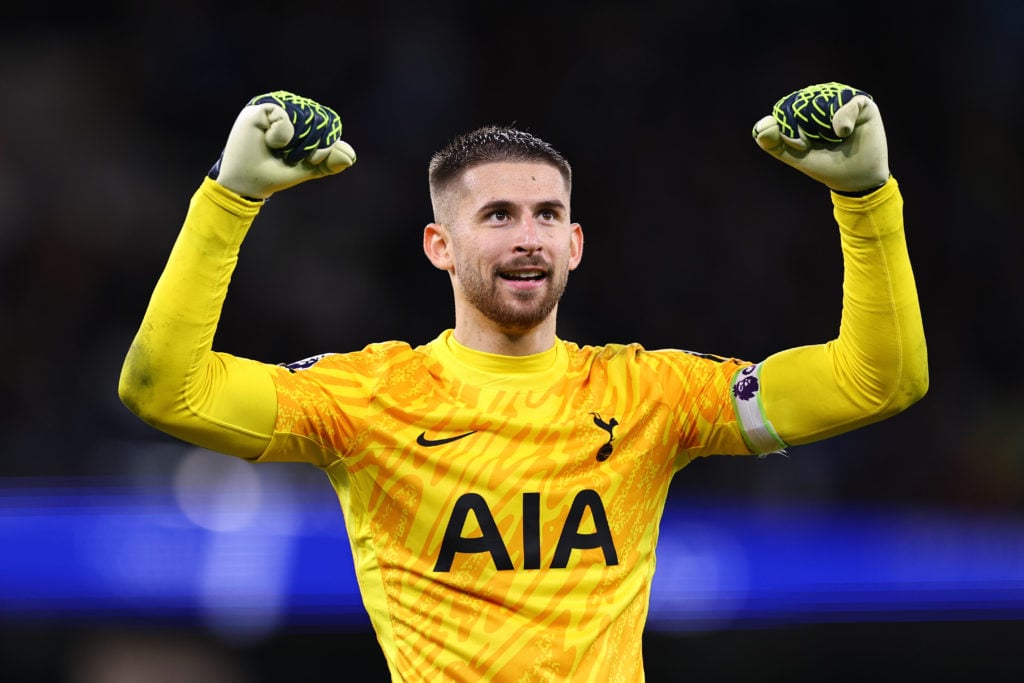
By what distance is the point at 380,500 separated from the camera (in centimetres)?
324

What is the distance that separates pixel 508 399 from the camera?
131 inches

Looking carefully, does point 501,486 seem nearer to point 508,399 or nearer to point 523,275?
point 508,399

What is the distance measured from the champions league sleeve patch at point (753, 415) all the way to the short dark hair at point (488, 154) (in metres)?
0.72

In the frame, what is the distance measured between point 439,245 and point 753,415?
3.19 feet

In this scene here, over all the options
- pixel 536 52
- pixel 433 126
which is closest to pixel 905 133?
pixel 536 52

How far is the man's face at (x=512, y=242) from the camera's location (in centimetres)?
332

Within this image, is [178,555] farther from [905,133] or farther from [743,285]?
[905,133]

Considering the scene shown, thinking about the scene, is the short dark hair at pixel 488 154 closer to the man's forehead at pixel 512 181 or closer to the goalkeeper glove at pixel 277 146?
the man's forehead at pixel 512 181

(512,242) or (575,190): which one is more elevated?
(575,190)

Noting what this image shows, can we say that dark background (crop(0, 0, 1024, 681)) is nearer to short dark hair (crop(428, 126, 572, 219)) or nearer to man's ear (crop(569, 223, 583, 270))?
man's ear (crop(569, 223, 583, 270))

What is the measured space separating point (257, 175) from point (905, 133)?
6.56m

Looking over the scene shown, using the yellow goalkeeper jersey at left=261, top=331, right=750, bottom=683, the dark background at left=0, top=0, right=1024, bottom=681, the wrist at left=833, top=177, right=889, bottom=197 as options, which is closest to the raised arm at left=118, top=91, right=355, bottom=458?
the yellow goalkeeper jersey at left=261, top=331, right=750, bottom=683

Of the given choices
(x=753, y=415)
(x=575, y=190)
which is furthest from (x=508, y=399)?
(x=575, y=190)

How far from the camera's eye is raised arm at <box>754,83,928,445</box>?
2938 millimetres
